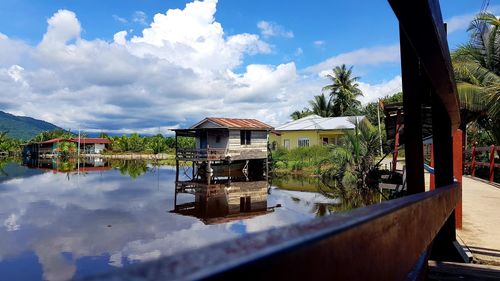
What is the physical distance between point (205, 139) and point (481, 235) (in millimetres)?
28626

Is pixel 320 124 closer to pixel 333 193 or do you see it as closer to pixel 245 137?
pixel 245 137

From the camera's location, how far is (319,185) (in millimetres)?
24719

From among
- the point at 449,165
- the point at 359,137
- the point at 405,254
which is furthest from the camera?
the point at 359,137

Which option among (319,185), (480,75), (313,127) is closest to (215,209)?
(319,185)

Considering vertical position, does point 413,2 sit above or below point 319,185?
above

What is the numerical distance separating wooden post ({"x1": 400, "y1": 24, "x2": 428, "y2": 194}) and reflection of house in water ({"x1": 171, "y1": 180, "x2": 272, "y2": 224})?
11.8m

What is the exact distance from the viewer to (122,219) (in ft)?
45.8

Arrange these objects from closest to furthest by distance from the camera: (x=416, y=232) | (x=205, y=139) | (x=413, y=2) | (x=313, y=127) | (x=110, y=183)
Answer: (x=416, y=232) < (x=413, y=2) < (x=110, y=183) < (x=205, y=139) < (x=313, y=127)

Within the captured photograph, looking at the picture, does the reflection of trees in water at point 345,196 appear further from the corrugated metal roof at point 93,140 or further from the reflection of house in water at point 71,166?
the corrugated metal roof at point 93,140

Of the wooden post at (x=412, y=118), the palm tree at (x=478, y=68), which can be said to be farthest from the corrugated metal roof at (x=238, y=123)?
the wooden post at (x=412, y=118)

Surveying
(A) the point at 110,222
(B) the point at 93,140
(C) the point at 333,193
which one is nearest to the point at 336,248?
(A) the point at 110,222

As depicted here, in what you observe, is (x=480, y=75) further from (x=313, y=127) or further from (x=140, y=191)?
(x=313, y=127)

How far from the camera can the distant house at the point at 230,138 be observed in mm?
30422

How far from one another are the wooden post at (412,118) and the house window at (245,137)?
97.5 ft
